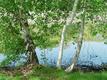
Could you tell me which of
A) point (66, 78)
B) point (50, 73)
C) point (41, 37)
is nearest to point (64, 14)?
point (41, 37)

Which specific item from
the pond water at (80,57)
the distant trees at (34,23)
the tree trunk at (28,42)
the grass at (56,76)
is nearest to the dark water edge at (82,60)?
the pond water at (80,57)

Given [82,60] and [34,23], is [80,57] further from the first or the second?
[34,23]

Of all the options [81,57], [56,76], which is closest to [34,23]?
[56,76]

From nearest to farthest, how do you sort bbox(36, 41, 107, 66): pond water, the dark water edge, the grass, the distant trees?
the grass → the distant trees → the dark water edge → bbox(36, 41, 107, 66): pond water

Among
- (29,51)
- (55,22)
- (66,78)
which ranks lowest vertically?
(66,78)

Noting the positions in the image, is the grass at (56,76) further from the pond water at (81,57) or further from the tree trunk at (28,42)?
the pond water at (81,57)

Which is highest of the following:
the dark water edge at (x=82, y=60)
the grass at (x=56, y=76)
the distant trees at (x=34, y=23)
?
the distant trees at (x=34, y=23)

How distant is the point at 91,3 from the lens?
2439 cm

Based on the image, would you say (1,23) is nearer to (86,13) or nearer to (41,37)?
(41,37)

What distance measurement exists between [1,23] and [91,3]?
724 centimetres

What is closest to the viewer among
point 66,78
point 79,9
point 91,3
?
point 66,78

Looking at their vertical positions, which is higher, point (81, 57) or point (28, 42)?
point (28, 42)

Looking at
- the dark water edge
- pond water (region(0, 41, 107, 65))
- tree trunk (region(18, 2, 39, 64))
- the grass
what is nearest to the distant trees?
tree trunk (region(18, 2, 39, 64))

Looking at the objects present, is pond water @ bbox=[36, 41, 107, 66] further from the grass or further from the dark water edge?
the grass
